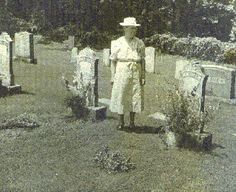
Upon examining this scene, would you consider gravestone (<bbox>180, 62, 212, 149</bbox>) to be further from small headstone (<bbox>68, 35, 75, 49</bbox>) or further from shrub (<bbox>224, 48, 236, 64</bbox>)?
small headstone (<bbox>68, 35, 75, 49</bbox>)

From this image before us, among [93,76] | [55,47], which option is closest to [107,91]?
[93,76]

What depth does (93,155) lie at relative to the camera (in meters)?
8.55

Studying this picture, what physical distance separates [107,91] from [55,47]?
35.5ft

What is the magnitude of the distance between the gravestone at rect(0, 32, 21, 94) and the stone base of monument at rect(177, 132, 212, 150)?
5.80m

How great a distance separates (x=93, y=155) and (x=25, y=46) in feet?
37.7

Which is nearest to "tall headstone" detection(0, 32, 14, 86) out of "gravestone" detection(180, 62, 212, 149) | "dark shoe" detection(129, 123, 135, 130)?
"dark shoe" detection(129, 123, 135, 130)

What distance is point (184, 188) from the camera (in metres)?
7.32

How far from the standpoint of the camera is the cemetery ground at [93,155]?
738 cm

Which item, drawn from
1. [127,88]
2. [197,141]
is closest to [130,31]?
[127,88]

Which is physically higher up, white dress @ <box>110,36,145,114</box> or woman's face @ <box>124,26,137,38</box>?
woman's face @ <box>124,26,137,38</box>

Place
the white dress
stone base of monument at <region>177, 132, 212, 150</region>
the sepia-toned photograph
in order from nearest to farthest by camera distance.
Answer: the sepia-toned photograph → stone base of monument at <region>177, 132, 212, 150</region> → the white dress

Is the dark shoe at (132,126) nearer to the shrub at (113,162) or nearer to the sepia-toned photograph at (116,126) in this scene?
the sepia-toned photograph at (116,126)

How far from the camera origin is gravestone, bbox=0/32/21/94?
13438 mm

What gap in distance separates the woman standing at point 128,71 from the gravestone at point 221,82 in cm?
453
